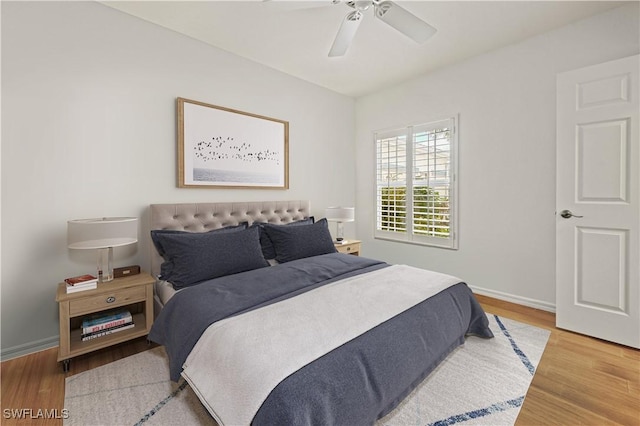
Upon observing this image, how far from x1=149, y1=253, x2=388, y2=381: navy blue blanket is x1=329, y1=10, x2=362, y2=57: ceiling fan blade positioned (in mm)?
Result: 1777

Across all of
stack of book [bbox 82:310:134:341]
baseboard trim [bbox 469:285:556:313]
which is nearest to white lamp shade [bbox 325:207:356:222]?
baseboard trim [bbox 469:285:556:313]

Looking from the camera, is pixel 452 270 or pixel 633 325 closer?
pixel 633 325

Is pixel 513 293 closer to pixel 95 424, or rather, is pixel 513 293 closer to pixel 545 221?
pixel 545 221

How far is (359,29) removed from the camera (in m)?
2.78

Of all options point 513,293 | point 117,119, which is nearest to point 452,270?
point 513,293

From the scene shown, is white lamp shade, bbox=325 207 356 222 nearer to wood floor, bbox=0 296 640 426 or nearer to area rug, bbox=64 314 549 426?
area rug, bbox=64 314 549 426

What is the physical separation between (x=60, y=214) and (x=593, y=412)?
365 centimetres

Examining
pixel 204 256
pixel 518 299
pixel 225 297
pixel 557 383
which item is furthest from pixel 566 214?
pixel 204 256

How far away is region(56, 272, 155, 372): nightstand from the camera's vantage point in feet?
6.51

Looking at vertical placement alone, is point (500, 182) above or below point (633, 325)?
above

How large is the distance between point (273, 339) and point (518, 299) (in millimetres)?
2883

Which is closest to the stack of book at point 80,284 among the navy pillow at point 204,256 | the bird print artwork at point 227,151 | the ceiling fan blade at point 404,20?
the navy pillow at point 204,256

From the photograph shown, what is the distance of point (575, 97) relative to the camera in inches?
99.5

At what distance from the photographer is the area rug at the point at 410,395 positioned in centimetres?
A: 159
